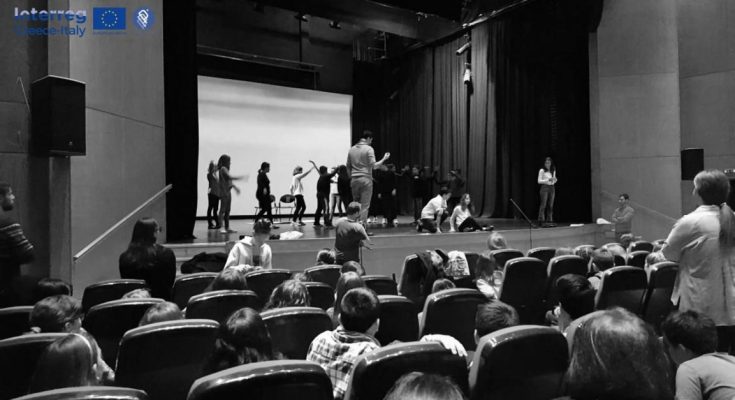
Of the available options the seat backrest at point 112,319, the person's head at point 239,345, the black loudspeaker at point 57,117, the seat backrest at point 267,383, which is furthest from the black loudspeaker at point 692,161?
the seat backrest at point 267,383

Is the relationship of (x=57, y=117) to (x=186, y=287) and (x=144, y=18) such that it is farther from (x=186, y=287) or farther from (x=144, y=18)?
(x=144, y=18)

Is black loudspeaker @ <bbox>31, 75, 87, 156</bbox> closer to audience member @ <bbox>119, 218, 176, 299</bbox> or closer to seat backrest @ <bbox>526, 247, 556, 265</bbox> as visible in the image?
audience member @ <bbox>119, 218, 176, 299</bbox>

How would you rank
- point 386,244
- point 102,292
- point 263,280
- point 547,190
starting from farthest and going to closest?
point 547,190
point 386,244
point 263,280
point 102,292

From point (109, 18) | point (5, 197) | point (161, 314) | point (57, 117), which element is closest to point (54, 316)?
point (161, 314)

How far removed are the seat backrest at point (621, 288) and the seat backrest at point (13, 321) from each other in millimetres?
3381

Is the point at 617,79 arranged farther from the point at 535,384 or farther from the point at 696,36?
the point at 535,384

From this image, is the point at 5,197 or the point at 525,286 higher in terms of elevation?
the point at 5,197

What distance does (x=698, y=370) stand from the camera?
175 cm

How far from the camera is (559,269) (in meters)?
4.37

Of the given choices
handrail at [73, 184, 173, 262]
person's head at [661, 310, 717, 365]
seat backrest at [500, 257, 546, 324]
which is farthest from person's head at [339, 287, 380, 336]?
handrail at [73, 184, 173, 262]

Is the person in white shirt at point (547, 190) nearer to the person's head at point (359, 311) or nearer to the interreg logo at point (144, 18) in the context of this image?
the interreg logo at point (144, 18)

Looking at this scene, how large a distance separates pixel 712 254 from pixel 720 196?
0.98ft

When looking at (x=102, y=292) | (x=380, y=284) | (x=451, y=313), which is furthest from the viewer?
(x=380, y=284)

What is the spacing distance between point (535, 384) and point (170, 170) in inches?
302
